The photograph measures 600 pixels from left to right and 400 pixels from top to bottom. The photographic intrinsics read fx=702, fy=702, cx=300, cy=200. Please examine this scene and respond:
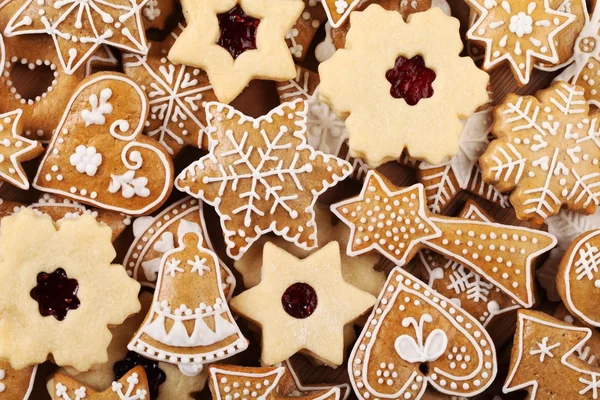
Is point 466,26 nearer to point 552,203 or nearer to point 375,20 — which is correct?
point 375,20

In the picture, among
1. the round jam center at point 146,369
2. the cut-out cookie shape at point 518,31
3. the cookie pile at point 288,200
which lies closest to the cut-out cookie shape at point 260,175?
the cookie pile at point 288,200

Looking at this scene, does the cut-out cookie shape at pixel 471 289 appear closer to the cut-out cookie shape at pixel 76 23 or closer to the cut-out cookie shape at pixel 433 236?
the cut-out cookie shape at pixel 433 236

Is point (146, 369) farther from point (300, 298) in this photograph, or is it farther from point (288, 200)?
point (288, 200)

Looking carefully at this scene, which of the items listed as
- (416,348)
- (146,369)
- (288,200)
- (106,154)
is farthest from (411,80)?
(146,369)

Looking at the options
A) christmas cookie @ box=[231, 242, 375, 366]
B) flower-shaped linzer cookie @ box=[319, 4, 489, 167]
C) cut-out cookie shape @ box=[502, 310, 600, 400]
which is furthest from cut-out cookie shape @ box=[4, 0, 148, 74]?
cut-out cookie shape @ box=[502, 310, 600, 400]

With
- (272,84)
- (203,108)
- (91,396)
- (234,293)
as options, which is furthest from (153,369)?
(272,84)

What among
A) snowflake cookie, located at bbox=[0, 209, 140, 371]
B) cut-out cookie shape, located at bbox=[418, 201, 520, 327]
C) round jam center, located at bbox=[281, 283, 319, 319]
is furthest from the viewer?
cut-out cookie shape, located at bbox=[418, 201, 520, 327]

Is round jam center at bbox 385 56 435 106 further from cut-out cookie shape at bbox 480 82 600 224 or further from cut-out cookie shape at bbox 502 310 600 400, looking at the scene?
cut-out cookie shape at bbox 502 310 600 400
